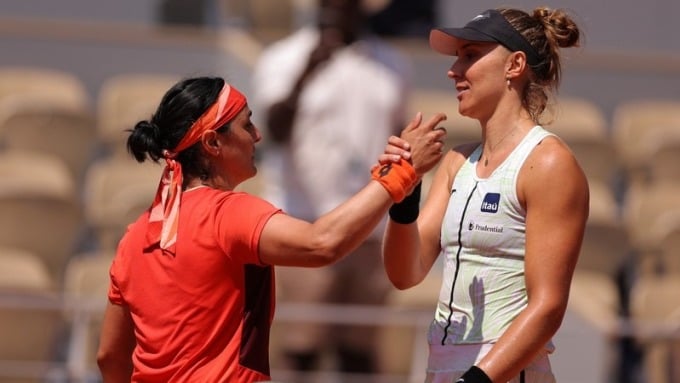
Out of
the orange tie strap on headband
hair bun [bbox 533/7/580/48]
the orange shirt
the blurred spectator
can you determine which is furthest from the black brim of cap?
the blurred spectator

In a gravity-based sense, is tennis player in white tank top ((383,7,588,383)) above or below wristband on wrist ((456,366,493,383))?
above

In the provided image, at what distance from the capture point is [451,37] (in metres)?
3.78

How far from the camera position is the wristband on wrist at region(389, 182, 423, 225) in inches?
149

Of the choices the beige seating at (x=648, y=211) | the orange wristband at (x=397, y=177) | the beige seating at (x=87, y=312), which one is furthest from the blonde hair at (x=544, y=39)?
the beige seating at (x=648, y=211)

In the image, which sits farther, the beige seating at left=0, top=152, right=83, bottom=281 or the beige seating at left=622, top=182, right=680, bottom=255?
the beige seating at left=622, top=182, right=680, bottom=255

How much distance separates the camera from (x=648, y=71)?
33.1ft

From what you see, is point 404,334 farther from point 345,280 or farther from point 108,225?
point 108,225

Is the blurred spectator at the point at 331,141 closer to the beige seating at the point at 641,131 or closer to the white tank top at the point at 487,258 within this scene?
the beige seating at the point at 641,131

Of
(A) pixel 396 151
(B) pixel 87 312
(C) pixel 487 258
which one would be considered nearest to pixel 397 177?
(A) pixel 396 151

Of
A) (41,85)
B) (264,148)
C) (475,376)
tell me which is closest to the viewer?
(475,376)

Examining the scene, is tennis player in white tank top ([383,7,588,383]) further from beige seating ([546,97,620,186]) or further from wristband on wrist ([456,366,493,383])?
beige seating ([546,97,620,186])

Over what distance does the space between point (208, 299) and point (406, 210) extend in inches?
21.7

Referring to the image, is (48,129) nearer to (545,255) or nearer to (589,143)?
(589,143)

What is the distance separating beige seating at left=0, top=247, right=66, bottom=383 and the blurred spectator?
1132 millimetres
